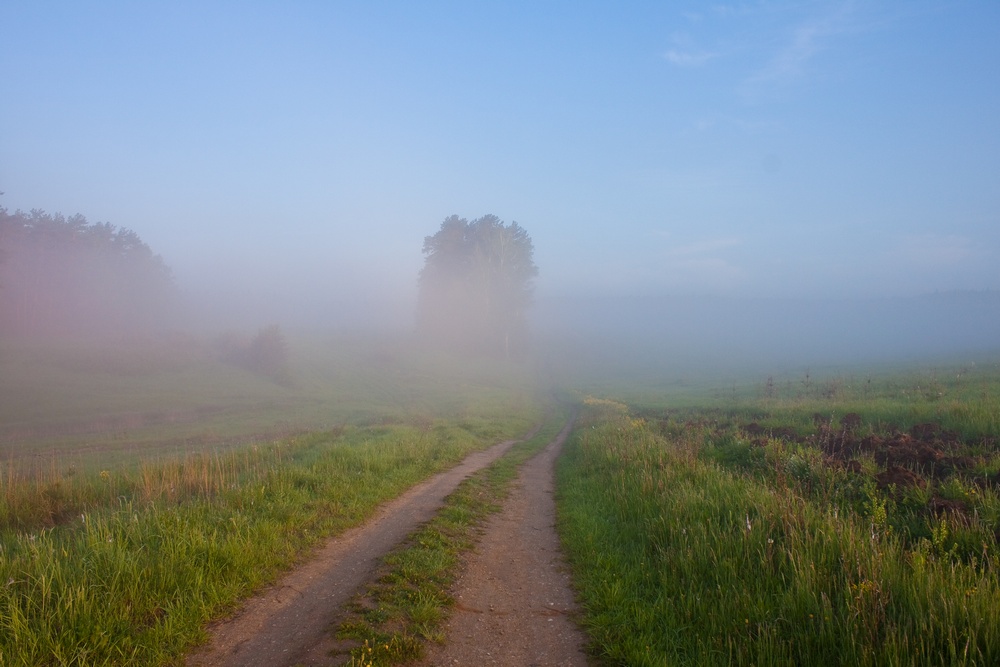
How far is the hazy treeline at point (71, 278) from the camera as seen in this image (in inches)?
2084

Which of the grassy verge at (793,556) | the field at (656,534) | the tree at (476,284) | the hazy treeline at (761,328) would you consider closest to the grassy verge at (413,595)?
the field at (656,534)

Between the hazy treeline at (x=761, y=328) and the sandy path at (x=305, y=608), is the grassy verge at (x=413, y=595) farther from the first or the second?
the hazy treeline at (x=761, y=328)

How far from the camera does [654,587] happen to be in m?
5.98

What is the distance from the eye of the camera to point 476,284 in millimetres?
66625

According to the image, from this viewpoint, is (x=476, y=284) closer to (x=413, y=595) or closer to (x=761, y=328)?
(x=413, y=595)

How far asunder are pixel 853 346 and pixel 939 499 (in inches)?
4949

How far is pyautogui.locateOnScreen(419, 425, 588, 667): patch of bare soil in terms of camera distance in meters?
4.72

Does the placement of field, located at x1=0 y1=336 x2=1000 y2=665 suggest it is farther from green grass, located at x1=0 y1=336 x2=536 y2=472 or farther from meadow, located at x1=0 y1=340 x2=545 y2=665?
green grass, located at x1=0 y1=336 x2=536 y2=472

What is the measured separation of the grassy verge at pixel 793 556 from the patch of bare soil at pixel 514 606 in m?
0.32

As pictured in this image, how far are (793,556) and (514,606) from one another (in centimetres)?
318

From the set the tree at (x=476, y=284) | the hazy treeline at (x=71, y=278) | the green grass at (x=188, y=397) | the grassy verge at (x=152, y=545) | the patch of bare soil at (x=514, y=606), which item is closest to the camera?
the grassy verge at (x=152, y=545)

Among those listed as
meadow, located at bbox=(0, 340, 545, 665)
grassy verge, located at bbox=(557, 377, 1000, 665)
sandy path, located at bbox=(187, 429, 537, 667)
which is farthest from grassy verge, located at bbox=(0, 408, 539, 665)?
grassy verge, located at bbox=(557, 377, 1000, 665)

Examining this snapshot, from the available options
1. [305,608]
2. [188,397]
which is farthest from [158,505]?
[188,397]

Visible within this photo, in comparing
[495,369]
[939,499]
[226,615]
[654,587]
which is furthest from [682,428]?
[495,369]
